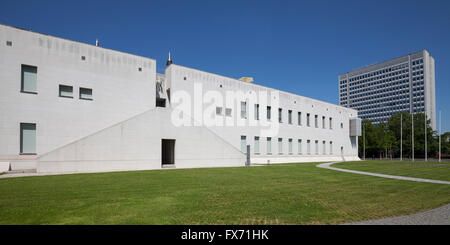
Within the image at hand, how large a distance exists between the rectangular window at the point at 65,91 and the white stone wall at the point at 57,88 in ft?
1.01

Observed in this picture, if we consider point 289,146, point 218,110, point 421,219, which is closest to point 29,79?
point 218,110

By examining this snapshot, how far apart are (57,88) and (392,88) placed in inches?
6617

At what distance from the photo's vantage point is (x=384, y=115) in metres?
156

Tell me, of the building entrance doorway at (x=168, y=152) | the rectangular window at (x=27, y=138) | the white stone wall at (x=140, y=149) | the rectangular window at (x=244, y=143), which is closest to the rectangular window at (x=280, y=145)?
the rectangular window at (x=244, y=143)

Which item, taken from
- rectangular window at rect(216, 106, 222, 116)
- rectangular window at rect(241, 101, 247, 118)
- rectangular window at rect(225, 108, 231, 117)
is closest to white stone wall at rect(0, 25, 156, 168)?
rectangular window at rect(216, 106, 222, 116)

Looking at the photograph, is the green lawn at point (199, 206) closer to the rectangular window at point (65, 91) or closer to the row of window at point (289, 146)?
the rectangular window at point (65, 91)

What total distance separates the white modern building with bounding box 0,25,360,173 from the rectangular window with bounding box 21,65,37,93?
2.5 inches

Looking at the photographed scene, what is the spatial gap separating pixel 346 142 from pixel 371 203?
5139 cm

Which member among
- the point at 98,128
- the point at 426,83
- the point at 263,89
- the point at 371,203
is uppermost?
the point at 426,83

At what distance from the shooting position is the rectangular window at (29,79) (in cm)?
2125

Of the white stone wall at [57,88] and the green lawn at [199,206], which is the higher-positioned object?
the white stone wall at [57,88]
